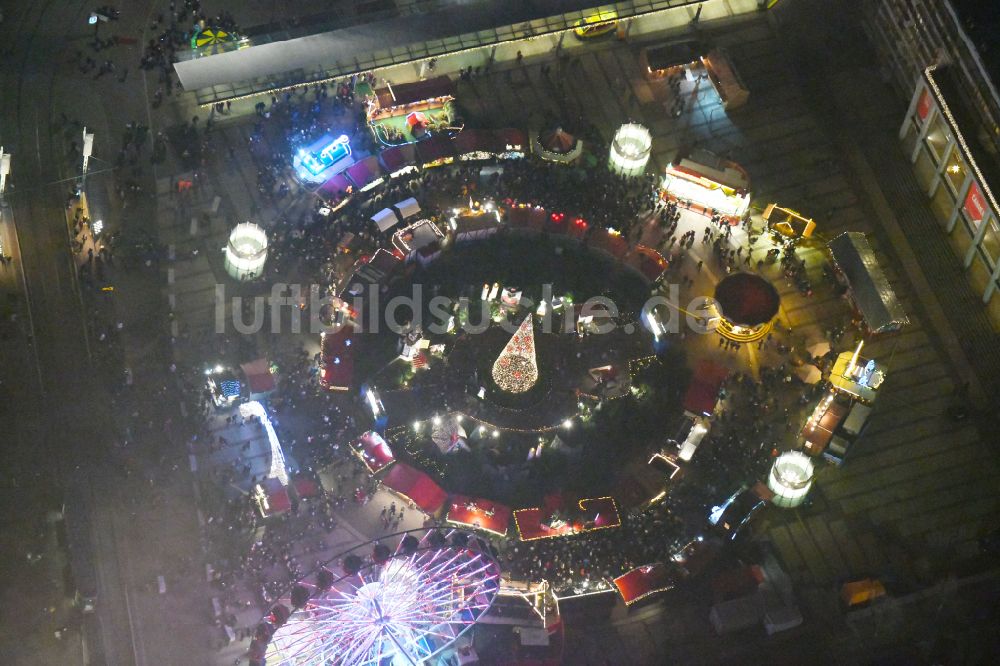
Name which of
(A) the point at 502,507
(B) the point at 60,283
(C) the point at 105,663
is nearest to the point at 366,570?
(A) the point at 502,507

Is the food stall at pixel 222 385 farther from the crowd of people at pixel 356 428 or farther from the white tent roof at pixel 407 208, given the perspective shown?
the white tent roof at pixel 407 208

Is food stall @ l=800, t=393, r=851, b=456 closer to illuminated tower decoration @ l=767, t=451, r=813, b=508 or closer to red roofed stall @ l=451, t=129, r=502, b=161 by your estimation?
illuminated tower decoration @ l=767, t=451, r=813, b=508

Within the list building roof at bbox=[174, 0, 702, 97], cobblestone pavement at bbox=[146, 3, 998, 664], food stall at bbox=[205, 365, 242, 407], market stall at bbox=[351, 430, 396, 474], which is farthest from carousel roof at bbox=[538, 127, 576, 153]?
food stall at bbox=[205, 365, 242, 407]

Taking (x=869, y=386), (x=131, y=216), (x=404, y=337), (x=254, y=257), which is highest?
(x=131, y=216)

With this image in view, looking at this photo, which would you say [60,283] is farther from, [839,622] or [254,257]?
[839,622]

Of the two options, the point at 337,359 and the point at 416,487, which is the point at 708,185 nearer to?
the point at 337,359

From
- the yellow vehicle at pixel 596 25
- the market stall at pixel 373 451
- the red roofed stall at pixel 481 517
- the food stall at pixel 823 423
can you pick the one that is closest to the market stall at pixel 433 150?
the yellow vehicle at pixel 596 25
